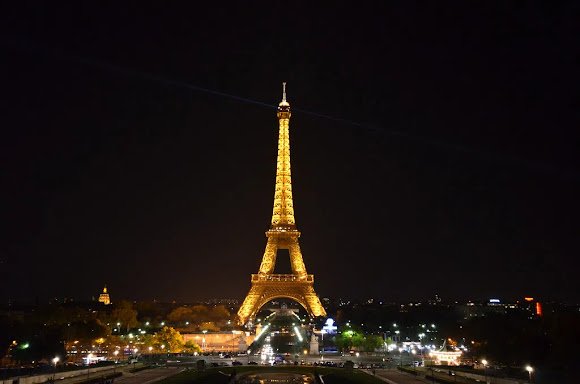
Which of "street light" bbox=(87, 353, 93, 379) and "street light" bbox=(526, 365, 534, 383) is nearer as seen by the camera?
"street light" bbox=(526, 365, 534, 383)

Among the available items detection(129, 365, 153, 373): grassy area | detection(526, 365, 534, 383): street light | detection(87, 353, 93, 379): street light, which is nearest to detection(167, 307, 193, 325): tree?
detection(87, 353, 93, 379): street light

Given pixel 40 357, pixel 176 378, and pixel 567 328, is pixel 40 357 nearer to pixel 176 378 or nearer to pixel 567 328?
pixel 176 378

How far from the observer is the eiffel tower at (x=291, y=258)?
7856cm

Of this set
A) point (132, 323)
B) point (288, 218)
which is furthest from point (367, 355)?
point (132, 323)

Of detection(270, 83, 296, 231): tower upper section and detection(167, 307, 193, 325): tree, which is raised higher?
detection(270, 83, 296, 231): tower upper section

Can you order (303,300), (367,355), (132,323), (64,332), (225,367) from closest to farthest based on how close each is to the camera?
(225,367) < (64,332) < (367,355) < (303,300) < (132,323)

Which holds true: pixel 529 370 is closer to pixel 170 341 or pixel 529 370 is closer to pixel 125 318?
pixel 170 341

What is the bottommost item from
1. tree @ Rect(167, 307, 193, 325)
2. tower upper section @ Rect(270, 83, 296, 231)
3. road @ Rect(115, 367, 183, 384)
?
road @ Rect(115, 367, 183, 384)

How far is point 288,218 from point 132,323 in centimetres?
2563

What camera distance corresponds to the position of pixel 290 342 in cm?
7894

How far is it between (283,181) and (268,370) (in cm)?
3785

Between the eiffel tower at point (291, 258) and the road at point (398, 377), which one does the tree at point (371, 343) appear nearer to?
the eiffel tower at point (291, 258)

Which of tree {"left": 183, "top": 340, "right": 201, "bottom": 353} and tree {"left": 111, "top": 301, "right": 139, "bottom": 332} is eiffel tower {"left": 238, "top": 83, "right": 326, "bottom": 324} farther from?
tree {"left": 111, "top": 301, "right": 139, "bottom": 332}

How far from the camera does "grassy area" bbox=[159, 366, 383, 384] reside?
124 ft
